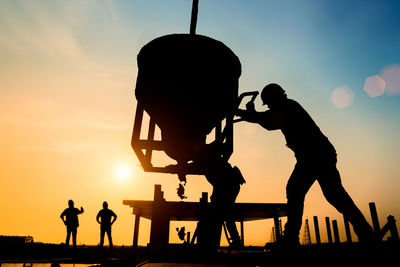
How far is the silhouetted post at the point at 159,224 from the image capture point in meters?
8.73

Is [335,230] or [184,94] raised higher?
[184,94]

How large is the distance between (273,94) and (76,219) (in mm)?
8768

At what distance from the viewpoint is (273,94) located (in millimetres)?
3428

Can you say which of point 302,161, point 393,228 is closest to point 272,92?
point 302,161

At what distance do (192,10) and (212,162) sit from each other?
2.43 meters

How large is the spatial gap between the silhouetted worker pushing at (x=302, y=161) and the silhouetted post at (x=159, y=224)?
6.51 metres

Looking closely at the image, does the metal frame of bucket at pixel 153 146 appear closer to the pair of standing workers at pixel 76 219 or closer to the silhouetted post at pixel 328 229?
the pair of standing workers at pixel 76 219

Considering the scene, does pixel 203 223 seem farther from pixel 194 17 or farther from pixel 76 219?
pixel 76 219

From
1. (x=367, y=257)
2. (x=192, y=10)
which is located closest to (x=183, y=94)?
(x=192, y=10)

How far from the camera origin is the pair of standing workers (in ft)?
30.0

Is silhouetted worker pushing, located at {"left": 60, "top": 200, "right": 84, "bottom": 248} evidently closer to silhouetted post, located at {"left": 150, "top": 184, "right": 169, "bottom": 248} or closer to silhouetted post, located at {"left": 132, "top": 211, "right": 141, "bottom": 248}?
silhouetted post, located at {"left": 150, "top": 184, "right": 169, "bottom": 248}

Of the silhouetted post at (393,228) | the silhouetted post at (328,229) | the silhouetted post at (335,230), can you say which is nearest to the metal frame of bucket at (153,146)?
the silhouetted post at (393,228)

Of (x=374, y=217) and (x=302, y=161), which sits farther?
(x=374, y=217)

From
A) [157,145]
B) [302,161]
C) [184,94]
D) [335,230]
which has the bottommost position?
[335,230]
